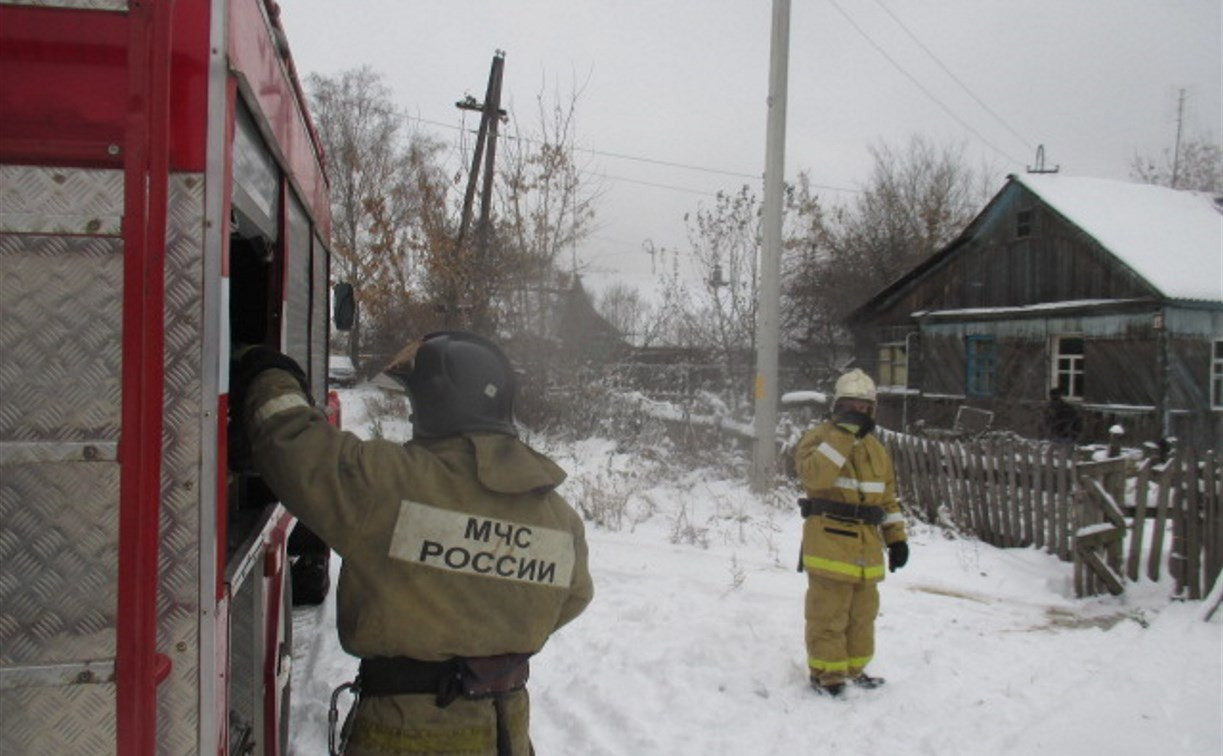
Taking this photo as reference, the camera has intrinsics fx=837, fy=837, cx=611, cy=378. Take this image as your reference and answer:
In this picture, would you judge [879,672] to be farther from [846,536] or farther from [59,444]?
[59,444]

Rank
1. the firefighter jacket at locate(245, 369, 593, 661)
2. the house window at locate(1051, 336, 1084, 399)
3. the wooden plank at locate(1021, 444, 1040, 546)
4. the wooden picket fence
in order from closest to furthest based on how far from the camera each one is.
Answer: the firefighter jacket at locate(245, 369, 593, 661), the wooden picket fence, the wooden plank at locate(1021, 444, 1040, 546), the house window at locate(1051, 336, 1084, 399)

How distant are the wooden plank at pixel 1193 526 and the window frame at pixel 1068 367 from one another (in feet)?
42.8

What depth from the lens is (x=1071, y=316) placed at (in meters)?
18.8

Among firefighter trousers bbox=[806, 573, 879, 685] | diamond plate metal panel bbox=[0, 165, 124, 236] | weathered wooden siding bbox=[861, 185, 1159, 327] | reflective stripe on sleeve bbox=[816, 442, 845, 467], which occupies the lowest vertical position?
firefighter trousers bbox=[806, 573, 879, 685]

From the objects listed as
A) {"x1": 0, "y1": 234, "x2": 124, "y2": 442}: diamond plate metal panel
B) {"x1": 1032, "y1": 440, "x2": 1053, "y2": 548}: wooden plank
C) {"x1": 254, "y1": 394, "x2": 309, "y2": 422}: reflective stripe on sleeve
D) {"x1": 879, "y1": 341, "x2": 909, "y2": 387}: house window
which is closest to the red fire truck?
{"x1": 0, "y1": 234, "x2": 124, "y2": 442}: diamond plate metal panel

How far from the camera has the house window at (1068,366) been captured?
18.6 m

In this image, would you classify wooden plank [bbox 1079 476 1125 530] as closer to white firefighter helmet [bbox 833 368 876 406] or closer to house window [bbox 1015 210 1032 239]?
white firefighter helmet [bbox 833 368 876 406]

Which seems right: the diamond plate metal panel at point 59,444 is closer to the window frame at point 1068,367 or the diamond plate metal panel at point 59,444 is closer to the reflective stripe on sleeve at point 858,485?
the reflective stripe on sleeve at point 858,485

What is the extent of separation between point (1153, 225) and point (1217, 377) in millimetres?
4029

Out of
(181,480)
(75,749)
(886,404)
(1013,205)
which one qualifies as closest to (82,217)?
(181,480)

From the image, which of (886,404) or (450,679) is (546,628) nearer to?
(450,679)

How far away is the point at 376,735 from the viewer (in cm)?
207

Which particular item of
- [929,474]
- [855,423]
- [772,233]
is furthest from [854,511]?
[772,233]

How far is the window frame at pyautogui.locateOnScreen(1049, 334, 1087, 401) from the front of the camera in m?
18.5
